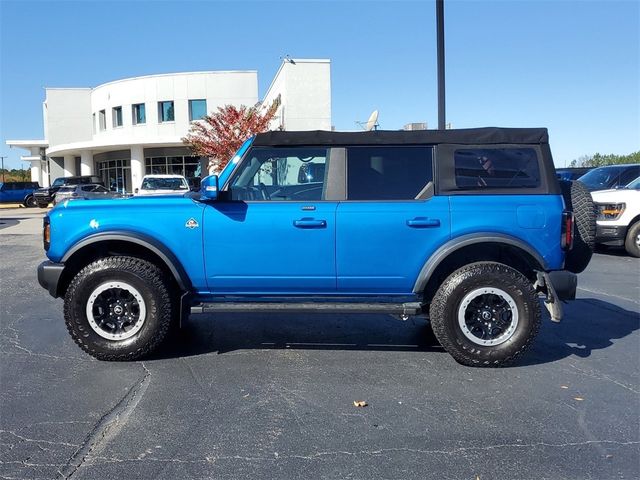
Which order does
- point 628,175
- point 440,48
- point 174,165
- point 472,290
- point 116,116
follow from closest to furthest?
point 472,290, point 440,48, point 628,175, point 174,165, point 116,116

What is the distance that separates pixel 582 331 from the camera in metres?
6.04

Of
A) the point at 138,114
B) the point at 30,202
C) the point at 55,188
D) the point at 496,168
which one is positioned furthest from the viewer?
the point at 138,114

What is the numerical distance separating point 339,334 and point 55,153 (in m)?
45.7

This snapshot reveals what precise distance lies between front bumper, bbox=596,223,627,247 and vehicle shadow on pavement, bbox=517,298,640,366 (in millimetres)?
4651

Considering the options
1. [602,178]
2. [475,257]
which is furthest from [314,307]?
[602,178]

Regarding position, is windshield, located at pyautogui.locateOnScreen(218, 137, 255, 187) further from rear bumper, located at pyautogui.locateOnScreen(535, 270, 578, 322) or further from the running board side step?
rear bumper, located at pyautogui.locateOnScreen(535, 270, 578, 322)

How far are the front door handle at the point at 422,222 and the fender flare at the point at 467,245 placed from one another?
0.68ft

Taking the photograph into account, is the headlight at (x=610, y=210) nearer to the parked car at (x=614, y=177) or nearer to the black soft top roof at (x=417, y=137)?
the parked car at (x=614, y=177)

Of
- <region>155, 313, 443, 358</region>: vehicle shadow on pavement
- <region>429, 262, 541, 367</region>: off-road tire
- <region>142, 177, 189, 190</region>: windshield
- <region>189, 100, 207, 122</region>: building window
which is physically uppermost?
<region>189, 100, 207, 122</region>: building window

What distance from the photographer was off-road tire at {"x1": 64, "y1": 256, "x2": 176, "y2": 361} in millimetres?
4879

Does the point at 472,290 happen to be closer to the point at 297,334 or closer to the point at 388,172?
the point at 388,172

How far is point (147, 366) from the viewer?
4898mm

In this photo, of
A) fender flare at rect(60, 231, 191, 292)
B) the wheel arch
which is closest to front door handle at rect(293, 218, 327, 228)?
the wheel arch

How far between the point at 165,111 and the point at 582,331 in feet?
120
